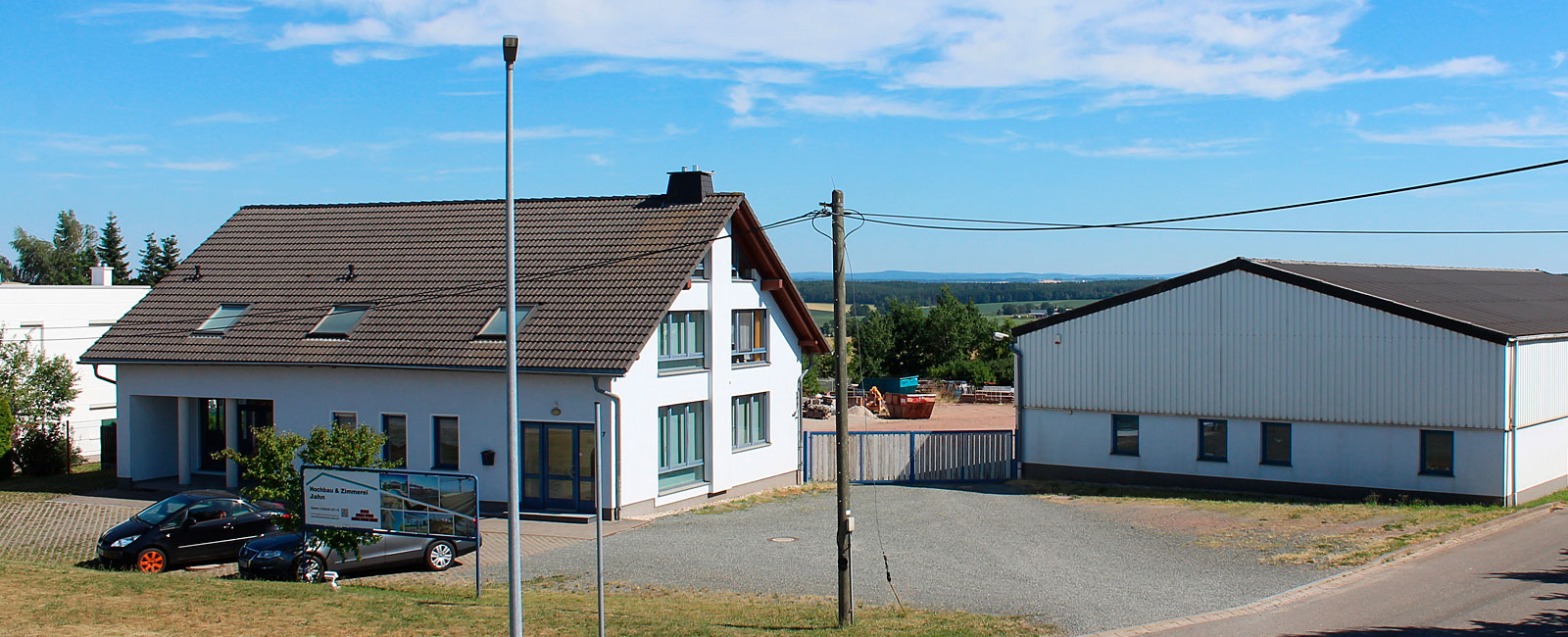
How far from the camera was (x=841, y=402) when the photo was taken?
15523 millimetres

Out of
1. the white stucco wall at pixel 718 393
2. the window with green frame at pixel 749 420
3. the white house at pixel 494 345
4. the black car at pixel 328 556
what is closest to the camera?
the black car at pixel 328 556

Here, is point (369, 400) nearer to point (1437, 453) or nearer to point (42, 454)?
point (42, 454)

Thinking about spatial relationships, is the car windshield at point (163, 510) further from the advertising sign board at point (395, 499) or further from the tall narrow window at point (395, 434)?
the tall narrow window at point (395, 434)

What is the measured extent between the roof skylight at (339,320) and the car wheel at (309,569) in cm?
923

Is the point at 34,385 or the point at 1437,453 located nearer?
the point at 1437,453

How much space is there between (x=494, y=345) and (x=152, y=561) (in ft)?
24.6

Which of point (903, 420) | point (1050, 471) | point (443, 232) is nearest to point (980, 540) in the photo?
point (1050, 471)

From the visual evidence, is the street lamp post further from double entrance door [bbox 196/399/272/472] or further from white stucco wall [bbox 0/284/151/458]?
white stucco wall [bbox 0/284/151/458]

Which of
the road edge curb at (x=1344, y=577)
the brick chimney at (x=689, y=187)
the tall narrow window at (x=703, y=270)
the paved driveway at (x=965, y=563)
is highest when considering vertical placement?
the brick chimney at (x=689, y=187)

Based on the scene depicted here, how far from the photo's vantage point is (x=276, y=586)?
648 inches

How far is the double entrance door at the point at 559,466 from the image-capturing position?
24.3m

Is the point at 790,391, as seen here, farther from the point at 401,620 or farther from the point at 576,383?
the point at 401,620

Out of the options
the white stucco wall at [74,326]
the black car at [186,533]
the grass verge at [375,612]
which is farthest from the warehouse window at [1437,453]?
the white stucco wall at [74,326]

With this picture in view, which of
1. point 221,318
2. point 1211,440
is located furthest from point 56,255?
point 1211,440
